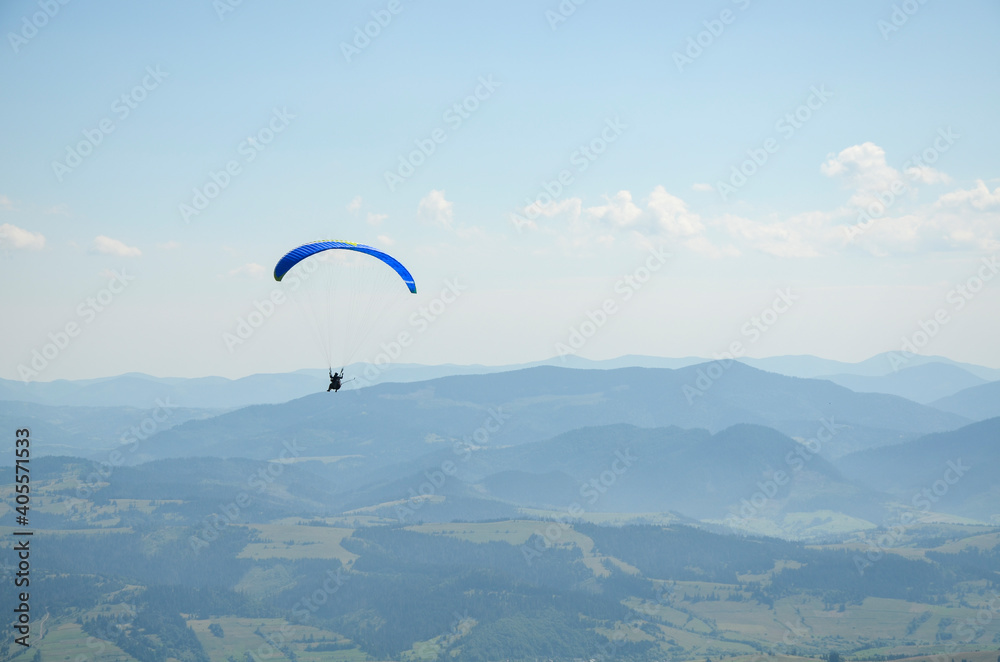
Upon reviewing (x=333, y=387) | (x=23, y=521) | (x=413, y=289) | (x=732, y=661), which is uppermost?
(x=413, y=289)

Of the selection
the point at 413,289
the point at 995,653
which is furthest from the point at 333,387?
the point at 995,653

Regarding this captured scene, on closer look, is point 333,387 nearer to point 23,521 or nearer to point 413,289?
point 413,289

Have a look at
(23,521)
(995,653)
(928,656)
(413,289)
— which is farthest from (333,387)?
(995,653)

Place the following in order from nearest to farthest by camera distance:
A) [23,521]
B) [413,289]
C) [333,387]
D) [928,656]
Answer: [333,387]
[413,289]
[23,521]
[928,656]

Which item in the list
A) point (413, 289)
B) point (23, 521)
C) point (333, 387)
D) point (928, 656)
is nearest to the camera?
point (333, 387)

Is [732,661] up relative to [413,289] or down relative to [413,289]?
down

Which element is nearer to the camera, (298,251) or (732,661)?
(298,251)
